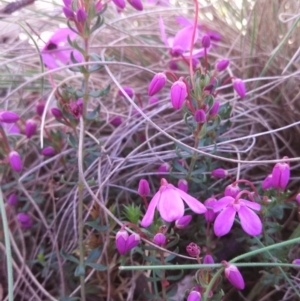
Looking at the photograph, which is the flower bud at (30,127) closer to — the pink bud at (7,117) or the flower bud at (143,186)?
the pink bud at (7,117)

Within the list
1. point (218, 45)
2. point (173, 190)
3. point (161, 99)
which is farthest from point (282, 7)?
point (173, 190)

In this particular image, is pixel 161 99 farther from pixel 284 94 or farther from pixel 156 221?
pixel 156 221

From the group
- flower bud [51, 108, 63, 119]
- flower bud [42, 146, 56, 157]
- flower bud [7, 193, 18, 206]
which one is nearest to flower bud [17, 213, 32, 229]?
flower bud [7, 193, 18, 206]

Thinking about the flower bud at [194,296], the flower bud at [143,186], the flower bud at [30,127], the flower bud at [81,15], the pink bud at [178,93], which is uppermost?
the flower bud at [81,15]

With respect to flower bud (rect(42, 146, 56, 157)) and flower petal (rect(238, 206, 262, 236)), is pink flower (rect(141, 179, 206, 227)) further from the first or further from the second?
flower bud (rect(42, 146, 56, 157))

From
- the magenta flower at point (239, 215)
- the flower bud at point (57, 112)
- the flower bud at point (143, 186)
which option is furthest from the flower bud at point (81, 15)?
the magenta flower at point (239, 215)

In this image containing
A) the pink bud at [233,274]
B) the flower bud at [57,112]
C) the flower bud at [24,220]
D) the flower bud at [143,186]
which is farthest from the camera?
the flower bud at [24,220]
